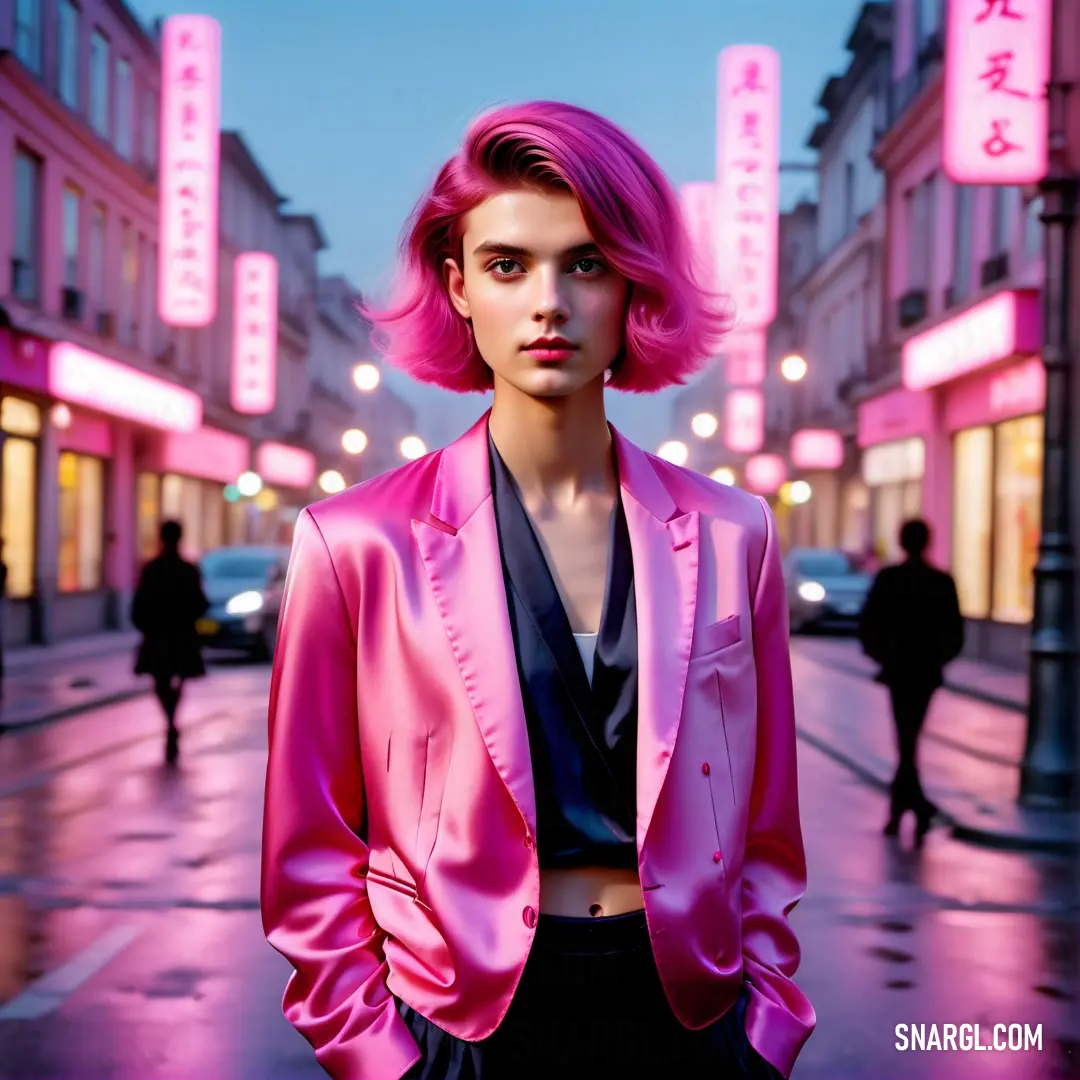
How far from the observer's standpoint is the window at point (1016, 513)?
21969mm

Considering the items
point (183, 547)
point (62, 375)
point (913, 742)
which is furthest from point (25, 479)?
point (913, 742)

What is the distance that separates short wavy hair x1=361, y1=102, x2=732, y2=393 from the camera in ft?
7.48

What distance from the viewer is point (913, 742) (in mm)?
9484

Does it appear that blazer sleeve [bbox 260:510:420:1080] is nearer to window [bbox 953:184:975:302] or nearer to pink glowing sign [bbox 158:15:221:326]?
window [bbox 953:184:975:302]

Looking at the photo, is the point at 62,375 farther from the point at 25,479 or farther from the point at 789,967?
the point at 789,967

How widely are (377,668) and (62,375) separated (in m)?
23.6

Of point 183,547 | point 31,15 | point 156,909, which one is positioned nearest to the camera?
point 156,909

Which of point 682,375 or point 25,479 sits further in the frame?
point 25,479

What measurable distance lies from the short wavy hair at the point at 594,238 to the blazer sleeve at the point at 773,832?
384 mm

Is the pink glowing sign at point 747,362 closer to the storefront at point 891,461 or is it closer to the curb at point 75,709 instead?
the storefront at point 891,461

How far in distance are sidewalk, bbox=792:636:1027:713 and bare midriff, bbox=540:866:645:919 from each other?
14378mm

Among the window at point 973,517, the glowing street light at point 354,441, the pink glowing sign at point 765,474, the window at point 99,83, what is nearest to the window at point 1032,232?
the window at point 973,517

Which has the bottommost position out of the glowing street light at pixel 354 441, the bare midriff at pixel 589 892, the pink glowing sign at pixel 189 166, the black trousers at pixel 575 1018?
the black trousers at pixel 575 1018

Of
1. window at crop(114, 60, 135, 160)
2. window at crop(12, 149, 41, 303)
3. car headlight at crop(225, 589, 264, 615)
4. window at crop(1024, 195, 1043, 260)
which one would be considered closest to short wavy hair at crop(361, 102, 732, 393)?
car headlight at crop(225, 589, 264, 615)
